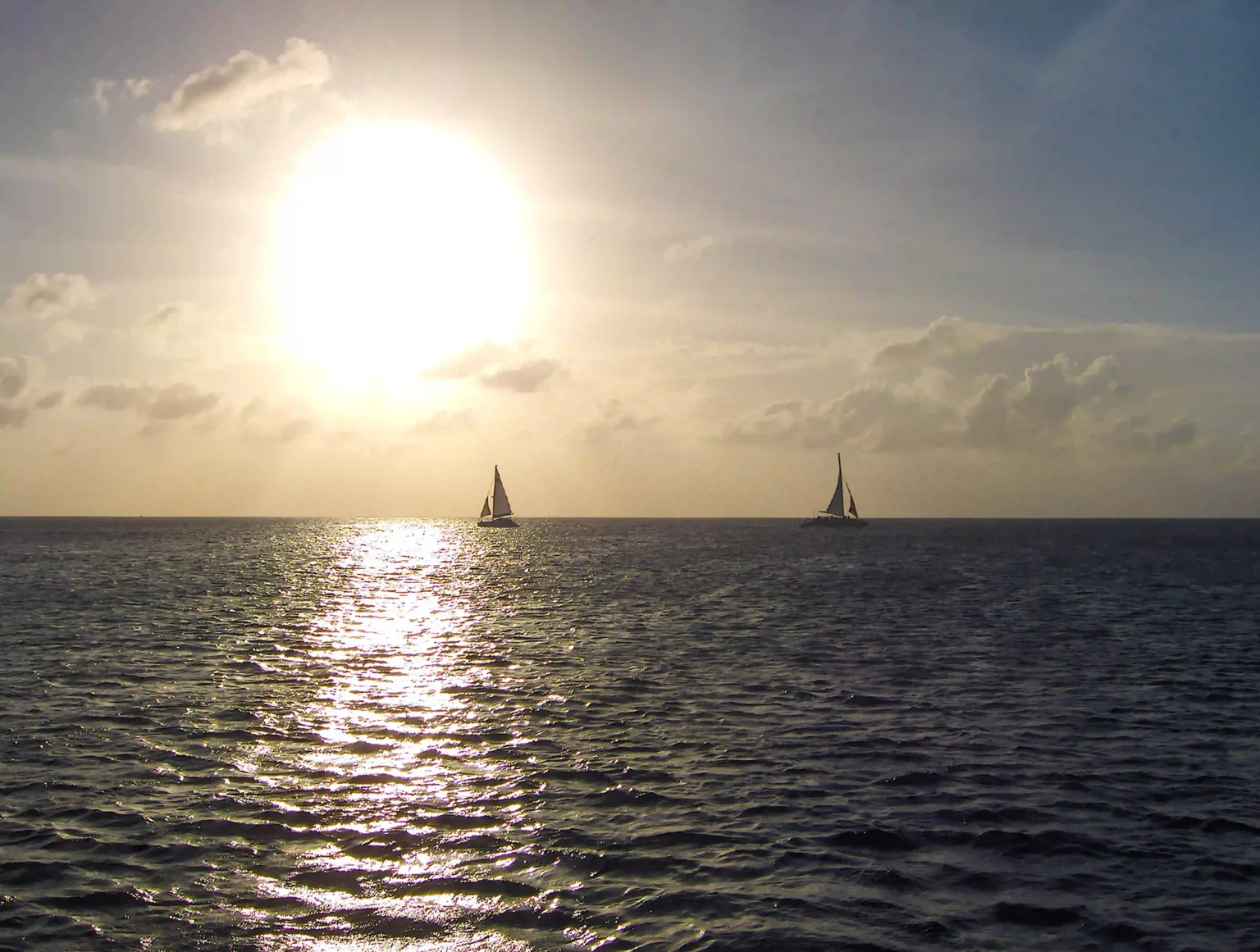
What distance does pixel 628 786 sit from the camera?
2244 cm

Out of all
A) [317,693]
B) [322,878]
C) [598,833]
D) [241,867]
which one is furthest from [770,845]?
[317,693]

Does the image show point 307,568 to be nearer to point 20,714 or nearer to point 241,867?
point 20,714

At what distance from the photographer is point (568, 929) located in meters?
14.7

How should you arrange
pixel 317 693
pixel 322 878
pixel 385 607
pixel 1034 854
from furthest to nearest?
pixel 385 607, pixel 317 693, pixel 1034 854, pixel 322 878

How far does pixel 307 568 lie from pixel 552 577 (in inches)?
1355

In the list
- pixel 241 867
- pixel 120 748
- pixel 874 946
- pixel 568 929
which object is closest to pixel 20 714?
pixel 120 748

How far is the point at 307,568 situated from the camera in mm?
112250

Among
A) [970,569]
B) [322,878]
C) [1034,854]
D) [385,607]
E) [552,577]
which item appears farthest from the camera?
[970,569]

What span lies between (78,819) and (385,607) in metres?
48.1

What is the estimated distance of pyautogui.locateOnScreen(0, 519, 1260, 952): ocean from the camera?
15.3m

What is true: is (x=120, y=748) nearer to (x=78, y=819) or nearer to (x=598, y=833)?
(x=78, y=819)

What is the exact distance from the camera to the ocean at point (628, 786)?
15.3 meters

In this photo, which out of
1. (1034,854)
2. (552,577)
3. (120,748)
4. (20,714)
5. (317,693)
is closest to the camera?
(1034,854)

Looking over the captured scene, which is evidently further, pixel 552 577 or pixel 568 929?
pixel 552 577
